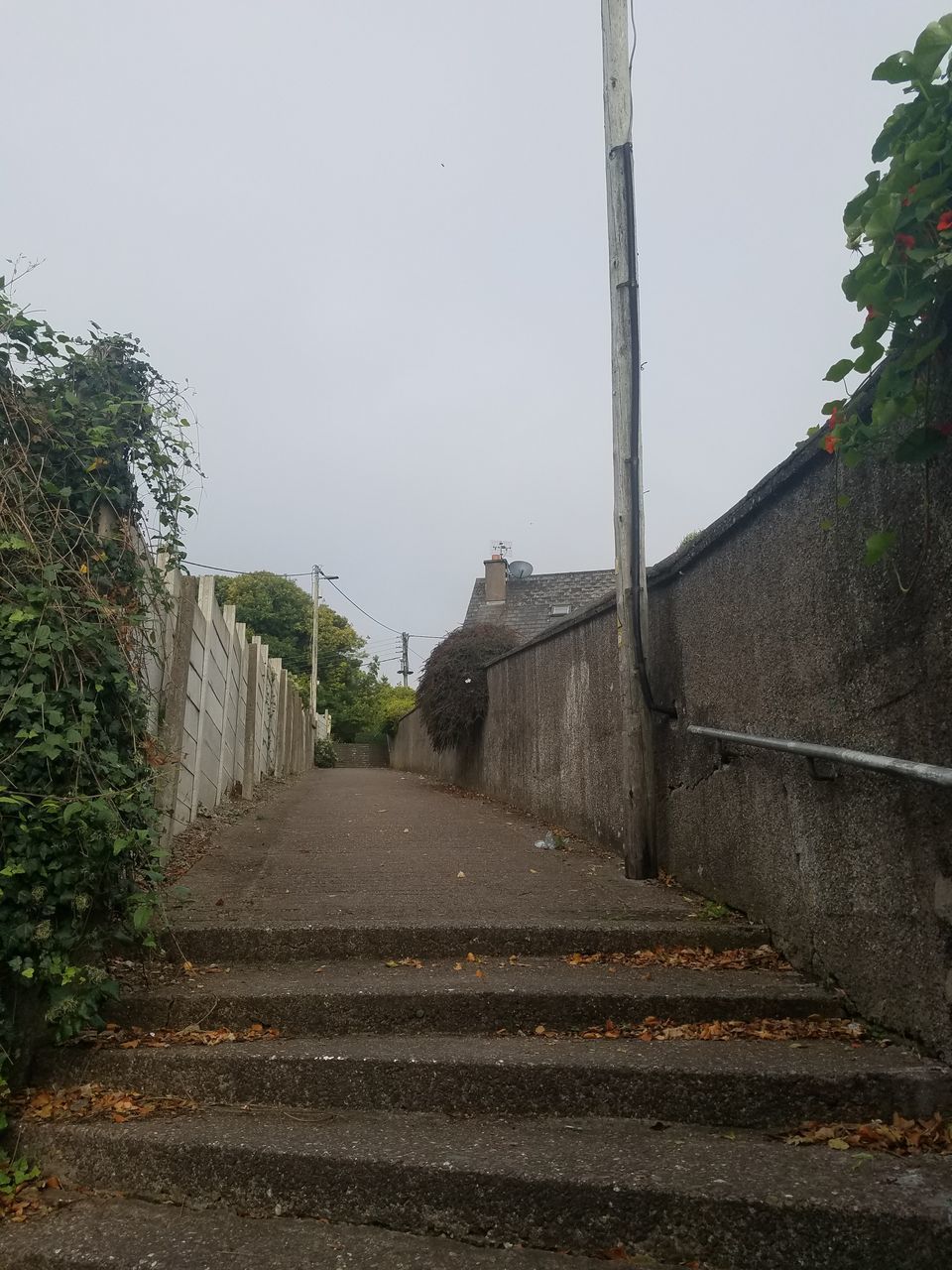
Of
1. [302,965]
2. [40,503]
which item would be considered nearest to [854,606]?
[302,965]

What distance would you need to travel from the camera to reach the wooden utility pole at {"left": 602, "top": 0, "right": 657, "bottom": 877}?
487cm

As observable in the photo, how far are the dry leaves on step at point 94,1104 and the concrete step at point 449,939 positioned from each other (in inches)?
30.6

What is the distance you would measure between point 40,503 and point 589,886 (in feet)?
10.2

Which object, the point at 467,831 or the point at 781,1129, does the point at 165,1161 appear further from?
the point at 467,831

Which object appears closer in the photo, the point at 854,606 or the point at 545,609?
the point at 854,606

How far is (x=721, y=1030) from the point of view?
118 inches

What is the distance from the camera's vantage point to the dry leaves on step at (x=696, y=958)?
3.50m

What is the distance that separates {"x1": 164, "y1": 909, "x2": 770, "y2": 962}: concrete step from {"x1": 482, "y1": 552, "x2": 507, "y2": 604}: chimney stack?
60.4 ft

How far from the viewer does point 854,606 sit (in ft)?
9.87

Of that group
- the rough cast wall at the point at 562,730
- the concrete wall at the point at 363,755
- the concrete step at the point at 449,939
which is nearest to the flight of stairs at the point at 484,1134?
the concrete step at the point at 449,939

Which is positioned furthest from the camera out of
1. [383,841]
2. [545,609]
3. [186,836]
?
[545,609]

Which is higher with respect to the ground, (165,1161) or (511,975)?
(511,975)

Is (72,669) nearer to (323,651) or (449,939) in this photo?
(449,939)

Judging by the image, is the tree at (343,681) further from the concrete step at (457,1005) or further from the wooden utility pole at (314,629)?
the concrete step at (457,1005)
